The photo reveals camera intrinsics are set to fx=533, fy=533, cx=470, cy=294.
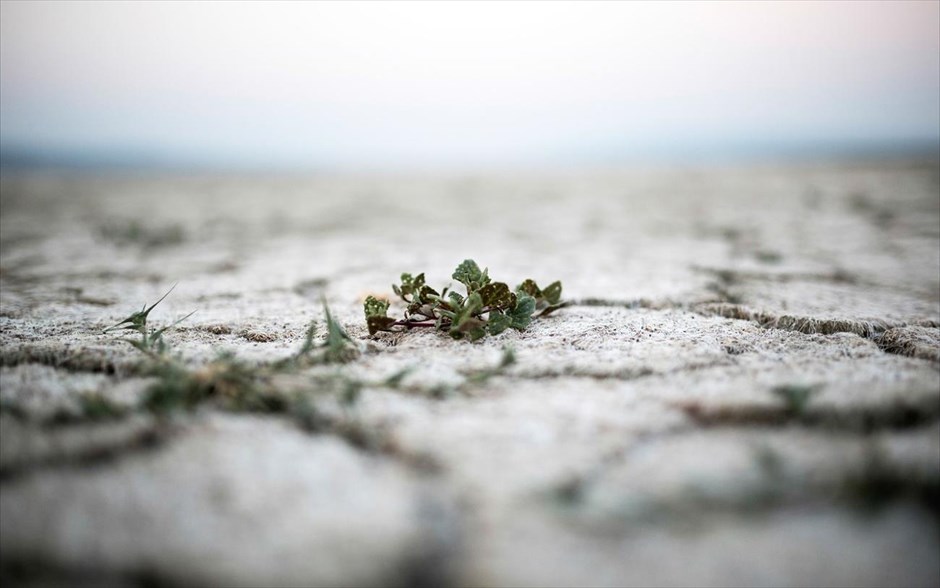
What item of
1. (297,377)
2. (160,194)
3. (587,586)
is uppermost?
(160,194)

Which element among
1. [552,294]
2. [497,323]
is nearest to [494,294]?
[497,323]

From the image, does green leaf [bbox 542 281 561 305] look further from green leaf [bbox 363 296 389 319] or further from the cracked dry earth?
green leaf [bbox 363 296 389 319]

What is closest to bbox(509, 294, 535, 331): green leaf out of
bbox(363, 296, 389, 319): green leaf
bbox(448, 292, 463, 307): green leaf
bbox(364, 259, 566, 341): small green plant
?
bbox(364, 259, 566, 341): small green plant

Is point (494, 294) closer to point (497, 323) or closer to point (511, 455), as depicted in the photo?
point (497, 323)

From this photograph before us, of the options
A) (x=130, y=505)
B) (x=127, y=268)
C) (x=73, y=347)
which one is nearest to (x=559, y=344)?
(x=130, y=505)

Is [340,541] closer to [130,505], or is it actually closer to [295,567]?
[295,567]

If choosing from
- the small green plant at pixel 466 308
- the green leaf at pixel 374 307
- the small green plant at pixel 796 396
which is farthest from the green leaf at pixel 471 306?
the small green plant at pixel 796 396
